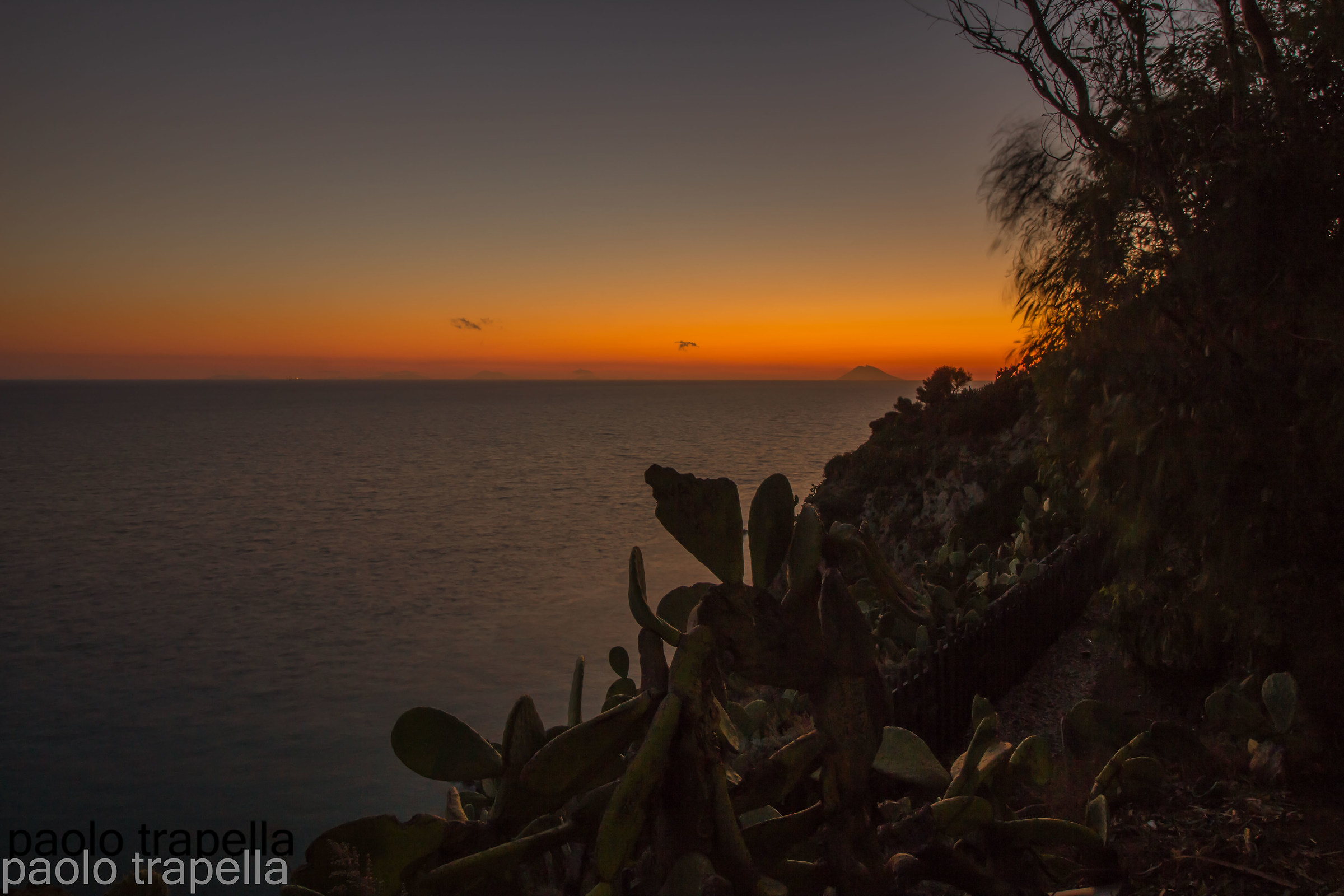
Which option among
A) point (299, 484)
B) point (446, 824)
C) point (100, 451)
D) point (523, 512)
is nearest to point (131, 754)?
point (446, 824)

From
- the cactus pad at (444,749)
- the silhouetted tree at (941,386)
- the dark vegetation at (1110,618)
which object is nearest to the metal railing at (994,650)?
the dark vegetation at (1110,618)

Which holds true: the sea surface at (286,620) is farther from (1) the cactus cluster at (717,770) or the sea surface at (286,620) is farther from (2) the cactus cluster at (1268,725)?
(2) the cactus cluster at (1268,725)

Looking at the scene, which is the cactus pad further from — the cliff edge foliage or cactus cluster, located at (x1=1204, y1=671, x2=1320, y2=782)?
the cliff edge foliage

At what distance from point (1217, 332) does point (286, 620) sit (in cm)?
2200

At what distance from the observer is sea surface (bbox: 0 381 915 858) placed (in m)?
12.9

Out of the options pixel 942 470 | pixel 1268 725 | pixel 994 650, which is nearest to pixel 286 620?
pixel 942 470

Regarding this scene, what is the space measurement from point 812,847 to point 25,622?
2589 centimetres

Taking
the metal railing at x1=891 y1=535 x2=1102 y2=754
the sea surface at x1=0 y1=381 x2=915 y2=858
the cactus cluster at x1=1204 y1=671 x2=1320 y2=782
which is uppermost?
the cactus cluster at x1=1204 y1=671 x2=1320 y2=782

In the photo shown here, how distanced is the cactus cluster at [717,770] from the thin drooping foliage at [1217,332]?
3.24 m

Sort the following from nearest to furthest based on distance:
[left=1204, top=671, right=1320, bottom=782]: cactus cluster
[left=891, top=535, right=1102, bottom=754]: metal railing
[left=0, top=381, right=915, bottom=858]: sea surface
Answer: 1. [left=1204, top=671, right=1320, bottom=782]: cactus cluster
2. [left=891, top=535, right=1102, bottom=754]: metal railing
3. [left=0, top=381, right=915, bottom=858]: sea surface

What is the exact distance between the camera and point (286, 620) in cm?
2141

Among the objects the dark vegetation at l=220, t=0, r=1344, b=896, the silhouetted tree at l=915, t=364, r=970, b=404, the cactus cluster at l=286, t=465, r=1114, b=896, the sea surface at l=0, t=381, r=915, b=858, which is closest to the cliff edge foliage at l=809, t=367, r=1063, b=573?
the silhouetted tree at l=915, t=364, r=970, b=404

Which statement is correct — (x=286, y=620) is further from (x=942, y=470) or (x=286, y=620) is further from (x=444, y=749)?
(x=444, y=749)

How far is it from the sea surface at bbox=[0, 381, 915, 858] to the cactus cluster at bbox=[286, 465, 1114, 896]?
26.0 ft
